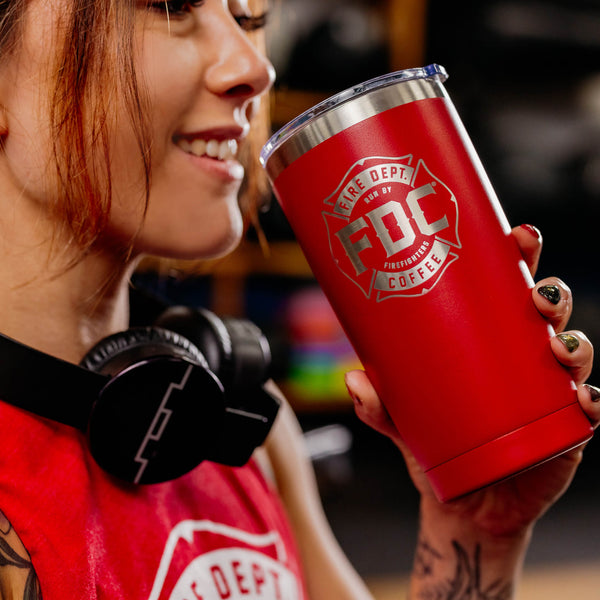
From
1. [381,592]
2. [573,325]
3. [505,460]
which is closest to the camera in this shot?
[505,460]

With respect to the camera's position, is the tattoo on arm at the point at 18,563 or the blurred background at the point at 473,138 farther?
the blurred background at the point at 473,138

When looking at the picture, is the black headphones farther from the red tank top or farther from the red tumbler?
the red tumbler

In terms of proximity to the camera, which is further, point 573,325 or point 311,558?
point 573,325

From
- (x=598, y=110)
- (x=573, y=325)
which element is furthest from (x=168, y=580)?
(x=598, y=110)

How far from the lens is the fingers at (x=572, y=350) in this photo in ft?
2.11

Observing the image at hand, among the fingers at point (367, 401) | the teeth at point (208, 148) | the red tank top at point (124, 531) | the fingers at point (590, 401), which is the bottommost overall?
the red tank top at point (124, 531)

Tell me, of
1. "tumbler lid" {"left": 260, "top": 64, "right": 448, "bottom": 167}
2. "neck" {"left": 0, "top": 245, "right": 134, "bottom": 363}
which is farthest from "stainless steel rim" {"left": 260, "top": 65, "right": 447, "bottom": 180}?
"neck" {"left": 0, "top": 245, "right": 134, "bottom": 363}

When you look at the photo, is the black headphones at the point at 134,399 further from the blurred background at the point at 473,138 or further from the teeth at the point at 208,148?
the blurred background at the point at 473,138

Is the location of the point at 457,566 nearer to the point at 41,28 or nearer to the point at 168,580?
the point at 168,580

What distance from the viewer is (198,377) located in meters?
0.74

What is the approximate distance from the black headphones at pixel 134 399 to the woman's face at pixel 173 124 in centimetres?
12

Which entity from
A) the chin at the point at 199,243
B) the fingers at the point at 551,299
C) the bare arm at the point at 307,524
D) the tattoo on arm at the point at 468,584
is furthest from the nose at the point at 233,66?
the tattoo on arm at the point at 468,584

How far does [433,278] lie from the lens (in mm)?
626

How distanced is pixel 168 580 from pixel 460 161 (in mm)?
501
